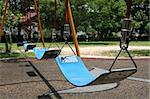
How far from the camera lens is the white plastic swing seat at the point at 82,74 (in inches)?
177

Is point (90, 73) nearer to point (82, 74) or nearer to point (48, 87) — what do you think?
point (82, 74)

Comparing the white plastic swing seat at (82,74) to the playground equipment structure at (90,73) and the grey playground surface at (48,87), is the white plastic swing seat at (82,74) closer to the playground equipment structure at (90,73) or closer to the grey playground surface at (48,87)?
the playground equipment structure at (90,73)

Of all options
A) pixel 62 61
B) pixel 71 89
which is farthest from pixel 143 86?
pixel 62 61

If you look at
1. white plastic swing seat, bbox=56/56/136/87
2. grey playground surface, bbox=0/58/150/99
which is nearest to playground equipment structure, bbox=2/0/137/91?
white plastic swing seat, bbox=56/56/136/87

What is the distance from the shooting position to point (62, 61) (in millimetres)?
6125

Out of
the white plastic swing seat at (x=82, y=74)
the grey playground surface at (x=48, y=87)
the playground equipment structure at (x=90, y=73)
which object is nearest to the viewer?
the playground equipment structure at (x=90, y=73)

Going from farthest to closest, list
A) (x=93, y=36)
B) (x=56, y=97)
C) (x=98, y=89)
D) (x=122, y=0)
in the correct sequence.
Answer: (x=93, y=36) < (x=122, y=0) < (x=98, y=89) < (x=56, y=97)

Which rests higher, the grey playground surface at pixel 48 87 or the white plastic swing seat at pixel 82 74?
the white plastic swing seat at pixel 82 74

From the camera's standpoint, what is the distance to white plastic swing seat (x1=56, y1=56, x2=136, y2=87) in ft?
14.8

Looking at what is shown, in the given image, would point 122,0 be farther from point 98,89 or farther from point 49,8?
point 98,89

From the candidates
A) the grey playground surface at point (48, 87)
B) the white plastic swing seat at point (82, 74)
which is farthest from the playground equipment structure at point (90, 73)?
the grey playground surface at point (48, 87)

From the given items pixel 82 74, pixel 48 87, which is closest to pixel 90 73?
pixel 82 74

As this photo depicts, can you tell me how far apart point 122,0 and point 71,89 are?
26.7 m

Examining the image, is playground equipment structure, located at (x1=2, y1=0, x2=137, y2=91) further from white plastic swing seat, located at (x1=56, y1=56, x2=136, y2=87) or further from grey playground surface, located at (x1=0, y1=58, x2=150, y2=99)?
grey playground surface, located at (x1=0, y1=58, x2=150, y2=99)
